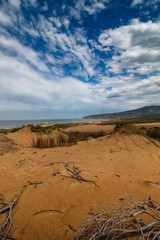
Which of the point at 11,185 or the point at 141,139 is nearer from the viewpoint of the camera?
the point at 11,185

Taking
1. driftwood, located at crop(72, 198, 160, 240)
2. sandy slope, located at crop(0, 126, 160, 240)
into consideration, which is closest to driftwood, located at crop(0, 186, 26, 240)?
sandy slope, located at crop(0, 126, 160, 240)

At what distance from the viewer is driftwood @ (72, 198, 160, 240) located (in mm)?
1380

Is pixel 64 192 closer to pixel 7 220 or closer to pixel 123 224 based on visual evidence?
pixel 7 220

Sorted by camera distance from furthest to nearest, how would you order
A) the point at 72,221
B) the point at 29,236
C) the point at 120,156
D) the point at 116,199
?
the point at 120,156, the point at 116,199, the point at 72,221, the point at 29,236

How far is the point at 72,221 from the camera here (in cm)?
181

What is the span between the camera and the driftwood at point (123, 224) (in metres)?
1.38

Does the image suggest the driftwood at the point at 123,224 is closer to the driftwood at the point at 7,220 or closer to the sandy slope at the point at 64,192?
the sandy slope at the point at 64,192

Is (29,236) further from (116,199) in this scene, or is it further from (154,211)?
(154,211)

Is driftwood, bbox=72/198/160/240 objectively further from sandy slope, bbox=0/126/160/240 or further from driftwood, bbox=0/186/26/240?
driftwood, bbox=0/186/26/240

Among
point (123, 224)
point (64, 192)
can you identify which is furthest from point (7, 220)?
point (123, 224)

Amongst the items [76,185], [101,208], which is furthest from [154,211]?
[76,185]

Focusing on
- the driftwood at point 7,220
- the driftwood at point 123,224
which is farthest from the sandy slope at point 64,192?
the driftwood at point 123,224

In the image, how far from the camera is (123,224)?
5.26 feet

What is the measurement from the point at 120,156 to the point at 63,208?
3.59 m
